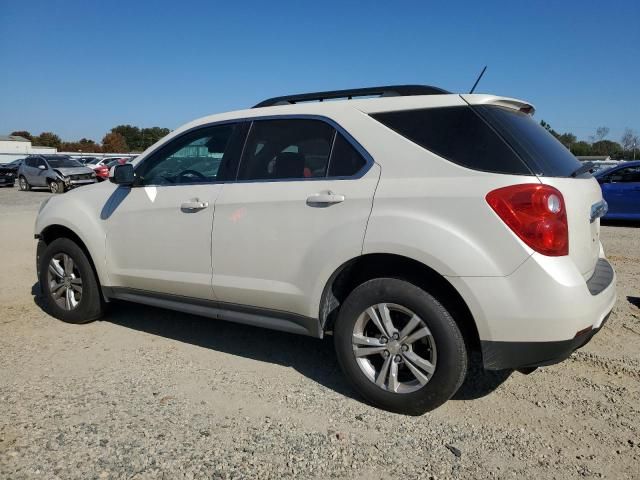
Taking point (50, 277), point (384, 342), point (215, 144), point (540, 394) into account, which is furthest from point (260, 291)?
point (50, 277)

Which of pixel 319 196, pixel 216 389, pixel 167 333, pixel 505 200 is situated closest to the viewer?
pixel 505 200

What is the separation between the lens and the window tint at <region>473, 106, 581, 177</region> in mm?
2820

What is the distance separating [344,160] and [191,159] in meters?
1.43

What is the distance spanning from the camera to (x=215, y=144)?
3.97 meters

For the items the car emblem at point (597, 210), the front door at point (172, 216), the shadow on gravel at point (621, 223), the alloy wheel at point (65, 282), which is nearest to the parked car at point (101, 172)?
the shadow on gravel at point (621, 223)

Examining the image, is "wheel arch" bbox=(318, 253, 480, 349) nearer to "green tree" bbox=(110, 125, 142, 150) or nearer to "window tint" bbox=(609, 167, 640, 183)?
"window tint" bbox=(609, 167, 640, 183)

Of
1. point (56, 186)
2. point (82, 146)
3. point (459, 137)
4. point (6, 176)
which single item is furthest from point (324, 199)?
point (82, 146)

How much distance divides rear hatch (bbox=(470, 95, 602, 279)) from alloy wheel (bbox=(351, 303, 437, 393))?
0.94 m

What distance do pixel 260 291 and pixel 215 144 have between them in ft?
4.04

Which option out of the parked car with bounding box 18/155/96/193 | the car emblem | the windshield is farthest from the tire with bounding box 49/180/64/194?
the car emblem

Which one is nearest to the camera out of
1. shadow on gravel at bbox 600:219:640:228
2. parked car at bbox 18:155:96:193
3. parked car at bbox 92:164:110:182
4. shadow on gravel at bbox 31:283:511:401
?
shadow on gravel at bbox 31:283:511:401

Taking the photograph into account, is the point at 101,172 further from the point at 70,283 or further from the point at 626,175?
the point at 70,283

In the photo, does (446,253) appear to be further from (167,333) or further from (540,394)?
(167,333)

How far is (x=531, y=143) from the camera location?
296 centimetres
